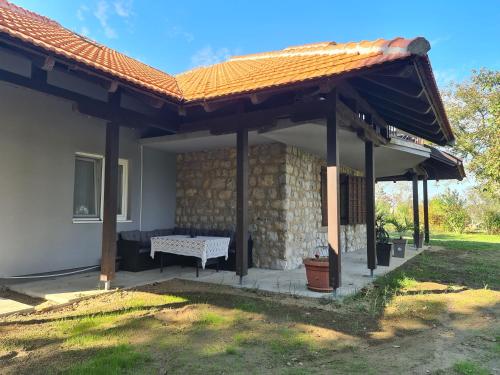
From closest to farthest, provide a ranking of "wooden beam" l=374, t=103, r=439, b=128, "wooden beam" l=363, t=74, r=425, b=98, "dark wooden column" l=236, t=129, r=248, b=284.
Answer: "wooden beam" l=363, t=74, r=425, b=98 < "dark wooden column" l=236, t=129, r=248, b=284 < "wooden beam" l=374, t=103, r=439, b=128

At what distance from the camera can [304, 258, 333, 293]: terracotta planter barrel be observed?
212 inches

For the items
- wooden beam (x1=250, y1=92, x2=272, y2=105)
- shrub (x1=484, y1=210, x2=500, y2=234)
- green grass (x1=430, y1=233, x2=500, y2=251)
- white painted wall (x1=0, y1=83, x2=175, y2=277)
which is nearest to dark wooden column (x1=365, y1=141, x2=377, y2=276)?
wooden beam (x1=250, y1=92, x2=272, y2=105)

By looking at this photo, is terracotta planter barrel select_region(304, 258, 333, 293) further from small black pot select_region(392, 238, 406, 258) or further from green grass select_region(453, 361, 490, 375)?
small black pot select_region(392, 238, 406, 258)

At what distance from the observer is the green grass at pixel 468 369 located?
9.68 ft

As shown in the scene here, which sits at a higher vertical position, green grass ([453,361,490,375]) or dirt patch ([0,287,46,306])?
dirt patch ([0,287,46,306])

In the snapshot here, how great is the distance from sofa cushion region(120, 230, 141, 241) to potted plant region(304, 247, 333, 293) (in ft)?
12.4

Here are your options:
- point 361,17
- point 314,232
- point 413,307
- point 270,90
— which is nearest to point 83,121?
point 270,90

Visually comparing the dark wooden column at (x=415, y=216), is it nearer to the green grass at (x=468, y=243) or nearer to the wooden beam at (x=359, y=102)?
the green grass at (x=468, y=243)

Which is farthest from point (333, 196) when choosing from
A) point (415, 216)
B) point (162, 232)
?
point (415, 216)

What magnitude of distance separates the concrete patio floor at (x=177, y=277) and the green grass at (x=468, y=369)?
2203mm

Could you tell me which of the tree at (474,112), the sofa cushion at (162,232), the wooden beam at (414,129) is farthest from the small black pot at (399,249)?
the tree at (474,112)

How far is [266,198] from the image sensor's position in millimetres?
7711

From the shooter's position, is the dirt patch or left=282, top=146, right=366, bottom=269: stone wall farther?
left=282, top=146, right=366, bottom=269: stone wall

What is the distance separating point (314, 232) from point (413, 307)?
3.95 metres
